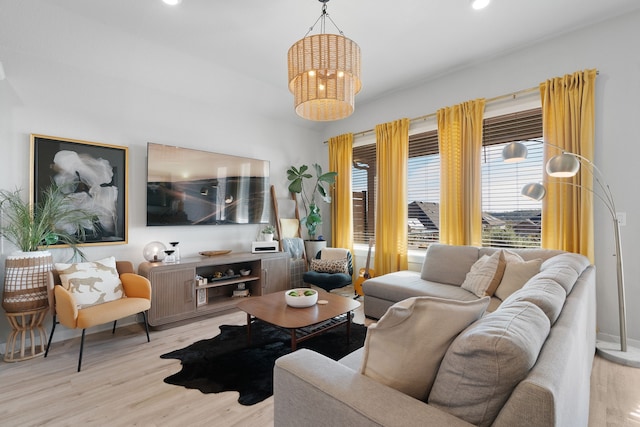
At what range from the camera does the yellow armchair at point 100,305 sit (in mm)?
2260

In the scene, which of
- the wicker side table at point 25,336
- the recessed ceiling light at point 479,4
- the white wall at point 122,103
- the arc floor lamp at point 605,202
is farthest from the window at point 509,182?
the wicker side table at point 25,336

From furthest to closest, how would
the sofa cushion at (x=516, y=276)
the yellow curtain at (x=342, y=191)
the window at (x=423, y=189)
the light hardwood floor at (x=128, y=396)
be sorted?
the yellow curtain at (x=342, y=191), the window at (x=423, y=189), the sofa cushion at (x=516, y=276), the light hardwood floor at (x=128, y=396)

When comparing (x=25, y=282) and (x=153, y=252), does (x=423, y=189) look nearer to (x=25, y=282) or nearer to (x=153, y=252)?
(x=153, y=252)

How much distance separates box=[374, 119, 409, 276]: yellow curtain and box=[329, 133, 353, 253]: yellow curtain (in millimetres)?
572

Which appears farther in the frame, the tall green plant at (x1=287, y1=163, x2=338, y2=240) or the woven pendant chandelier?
the tall green plant at (x1=287, y1=163, x2=338, y2=240)

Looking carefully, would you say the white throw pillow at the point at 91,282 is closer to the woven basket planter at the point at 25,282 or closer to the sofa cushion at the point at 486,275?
the woven basket planter at the point at 25,282

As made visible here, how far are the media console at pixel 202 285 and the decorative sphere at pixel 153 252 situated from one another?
4.3 inches

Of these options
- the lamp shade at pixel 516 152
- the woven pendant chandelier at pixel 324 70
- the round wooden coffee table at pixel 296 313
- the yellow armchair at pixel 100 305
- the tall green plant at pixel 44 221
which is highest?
the woven pendant chandelier at pixel 324 70

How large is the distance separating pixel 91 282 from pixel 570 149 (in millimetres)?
4510

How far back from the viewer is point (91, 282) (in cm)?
258

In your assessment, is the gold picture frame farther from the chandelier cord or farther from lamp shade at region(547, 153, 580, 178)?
lamp shade at region(547, 153, 580, 178)

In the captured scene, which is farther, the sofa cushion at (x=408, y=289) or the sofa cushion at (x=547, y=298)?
the sofa cushion at (x=408, y=289)

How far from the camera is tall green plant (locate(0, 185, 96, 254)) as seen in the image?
2.49 m

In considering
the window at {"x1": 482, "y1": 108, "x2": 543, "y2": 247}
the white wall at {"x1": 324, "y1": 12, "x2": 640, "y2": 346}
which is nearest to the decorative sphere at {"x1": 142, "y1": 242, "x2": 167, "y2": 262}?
the window at {"x1": 482, "y1": 108, "x2": 543, "y2": 247}
